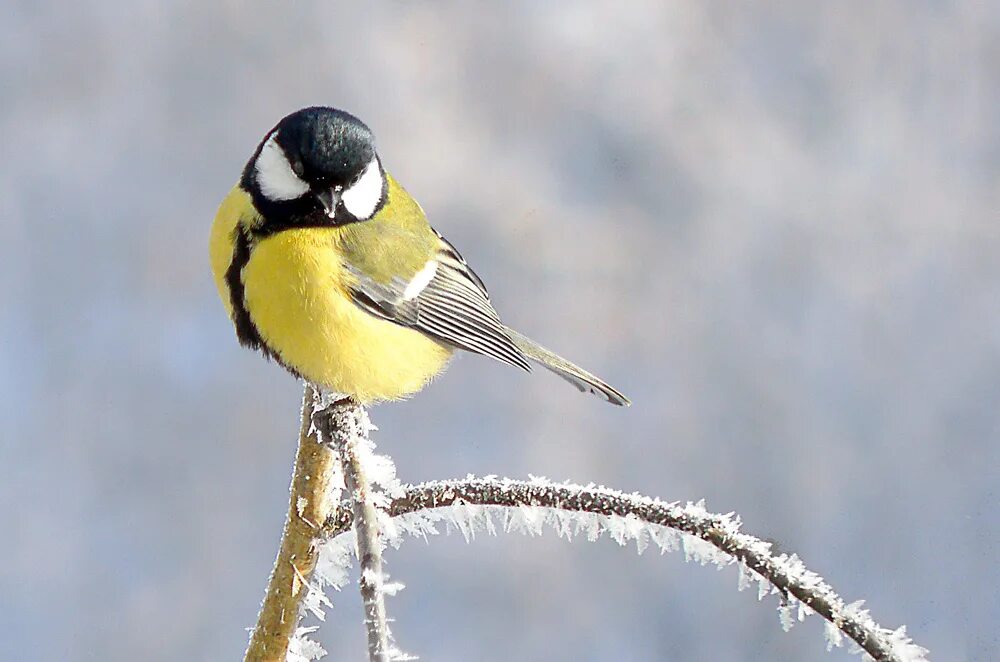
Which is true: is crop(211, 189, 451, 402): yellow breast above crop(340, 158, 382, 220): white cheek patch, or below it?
below

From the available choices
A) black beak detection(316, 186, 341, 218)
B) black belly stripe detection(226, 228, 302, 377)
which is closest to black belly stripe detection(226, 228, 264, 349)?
black belly stripe detection(226, 228, 302, 377)

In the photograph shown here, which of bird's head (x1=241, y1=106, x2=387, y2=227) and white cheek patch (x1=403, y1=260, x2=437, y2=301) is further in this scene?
white cheek patch (x1=403, y1=260, x2=437, y2=301)

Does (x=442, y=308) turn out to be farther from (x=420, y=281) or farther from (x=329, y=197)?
(x=329, y=197)

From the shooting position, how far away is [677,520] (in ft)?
3.18

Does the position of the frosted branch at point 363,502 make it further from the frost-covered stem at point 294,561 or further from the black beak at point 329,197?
the black beak at point 329,197

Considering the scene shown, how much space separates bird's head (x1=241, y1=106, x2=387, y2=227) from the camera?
168 cm

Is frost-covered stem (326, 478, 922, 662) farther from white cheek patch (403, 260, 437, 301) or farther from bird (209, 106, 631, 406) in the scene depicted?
white cheek patch (403, 260, 437, 301)

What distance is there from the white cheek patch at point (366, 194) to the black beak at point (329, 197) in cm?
2

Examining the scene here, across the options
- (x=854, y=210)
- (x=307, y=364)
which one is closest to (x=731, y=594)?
(x=854, y=210)

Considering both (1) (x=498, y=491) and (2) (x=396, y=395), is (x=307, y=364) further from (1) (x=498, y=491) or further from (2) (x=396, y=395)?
(1) (x=498, y=491)

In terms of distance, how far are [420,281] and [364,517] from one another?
97cm

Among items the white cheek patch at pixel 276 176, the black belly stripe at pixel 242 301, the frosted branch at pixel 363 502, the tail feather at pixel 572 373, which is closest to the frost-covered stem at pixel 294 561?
the frosted branch at pixel 363 502

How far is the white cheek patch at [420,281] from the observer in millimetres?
1947

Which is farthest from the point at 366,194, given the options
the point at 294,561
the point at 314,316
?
the point at 294,561
